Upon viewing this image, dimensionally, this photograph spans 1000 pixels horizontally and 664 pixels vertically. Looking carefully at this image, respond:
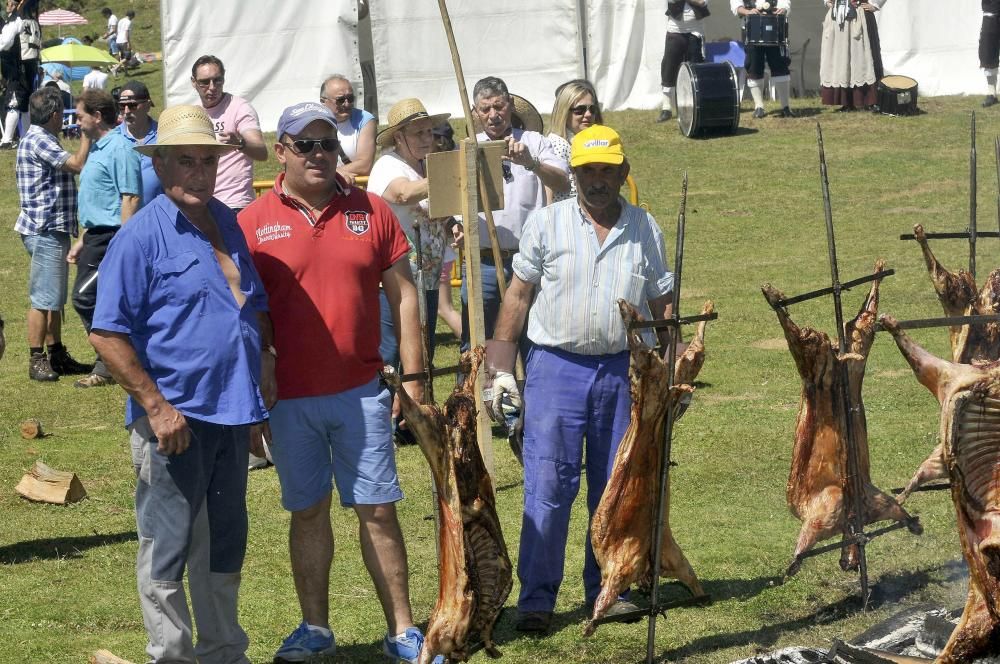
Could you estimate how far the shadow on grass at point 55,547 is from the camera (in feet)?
23.0

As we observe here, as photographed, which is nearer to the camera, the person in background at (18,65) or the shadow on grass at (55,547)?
the shadow on grass at (55,547)

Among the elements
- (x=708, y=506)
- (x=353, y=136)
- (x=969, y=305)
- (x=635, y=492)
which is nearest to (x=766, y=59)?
(x=353, y=136)

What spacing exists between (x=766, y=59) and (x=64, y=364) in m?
12.2

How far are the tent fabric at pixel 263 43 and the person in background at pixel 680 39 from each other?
4.47m

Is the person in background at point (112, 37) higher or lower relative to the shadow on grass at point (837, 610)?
higher

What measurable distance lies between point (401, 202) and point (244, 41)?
13250 mm

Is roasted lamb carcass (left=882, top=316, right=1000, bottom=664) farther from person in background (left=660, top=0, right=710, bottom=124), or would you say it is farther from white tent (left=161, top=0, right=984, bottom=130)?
white tent (left=161, top=0, right=984, bottom=130)

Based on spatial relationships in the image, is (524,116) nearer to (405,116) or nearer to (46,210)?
(405,116)

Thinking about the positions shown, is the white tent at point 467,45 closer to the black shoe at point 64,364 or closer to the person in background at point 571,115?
the black shoe at point 64,364

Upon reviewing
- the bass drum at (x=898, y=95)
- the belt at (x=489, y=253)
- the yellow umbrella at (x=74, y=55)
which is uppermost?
the yellow umbrella at (x=74, y=55)

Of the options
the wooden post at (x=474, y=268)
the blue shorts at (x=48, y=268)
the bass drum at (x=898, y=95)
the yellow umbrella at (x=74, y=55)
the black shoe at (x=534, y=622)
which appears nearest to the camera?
the black shoe at (x=534, y=622)

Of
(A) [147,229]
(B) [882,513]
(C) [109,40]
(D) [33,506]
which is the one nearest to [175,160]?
(A) [147,229]

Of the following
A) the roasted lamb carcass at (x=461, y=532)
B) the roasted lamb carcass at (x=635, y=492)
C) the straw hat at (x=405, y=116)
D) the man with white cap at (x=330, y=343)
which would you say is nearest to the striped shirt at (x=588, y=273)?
the roasted lamb carcass at (x=635, y=492)

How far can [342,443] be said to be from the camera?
527cm
